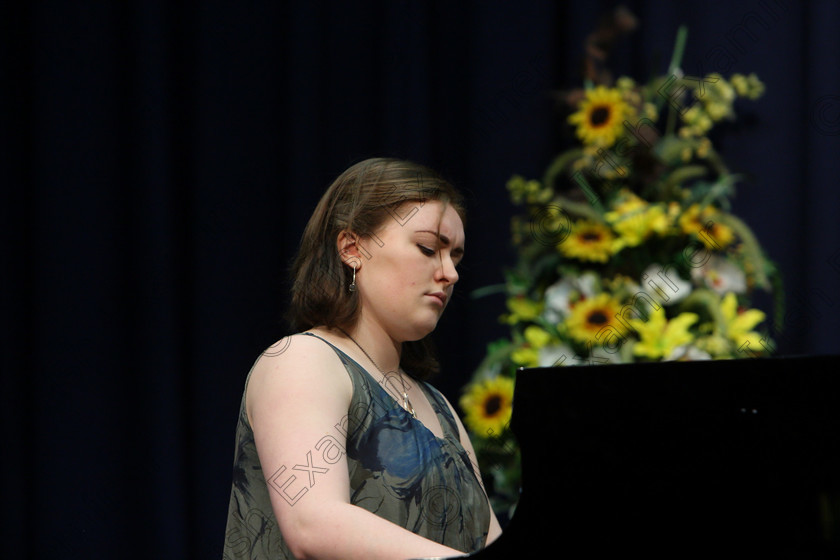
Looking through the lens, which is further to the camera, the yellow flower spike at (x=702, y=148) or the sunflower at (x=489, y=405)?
the yellow flower spike at (x=702, y=148)

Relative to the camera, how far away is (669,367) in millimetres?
1040

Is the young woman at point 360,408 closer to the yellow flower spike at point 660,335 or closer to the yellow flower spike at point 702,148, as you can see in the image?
the yellow flower spike at point 660,335

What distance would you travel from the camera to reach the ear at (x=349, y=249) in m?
1.41

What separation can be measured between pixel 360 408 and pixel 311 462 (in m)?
0.16

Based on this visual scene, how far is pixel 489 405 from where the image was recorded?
192cm

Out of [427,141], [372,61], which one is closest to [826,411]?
[427,141]

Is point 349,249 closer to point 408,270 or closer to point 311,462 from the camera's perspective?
point 408,270

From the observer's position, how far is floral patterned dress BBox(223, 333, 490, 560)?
4.17ft

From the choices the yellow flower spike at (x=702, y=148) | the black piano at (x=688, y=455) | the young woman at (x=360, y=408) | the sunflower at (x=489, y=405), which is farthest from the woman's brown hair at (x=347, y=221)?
the yellow flower spike at (x=702, y=148)

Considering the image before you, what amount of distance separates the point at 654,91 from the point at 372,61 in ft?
→ 2.49

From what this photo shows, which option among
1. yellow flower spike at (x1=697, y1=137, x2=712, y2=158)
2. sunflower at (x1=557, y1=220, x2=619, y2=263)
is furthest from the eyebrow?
yellow flower spike at (x1=697, y1=137, x2=712, y2=158)

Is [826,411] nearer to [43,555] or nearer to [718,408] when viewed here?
[718,408]

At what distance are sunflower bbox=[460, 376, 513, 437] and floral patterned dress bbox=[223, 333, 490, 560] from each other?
511mm

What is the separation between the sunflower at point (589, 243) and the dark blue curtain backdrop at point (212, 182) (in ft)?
1.56
